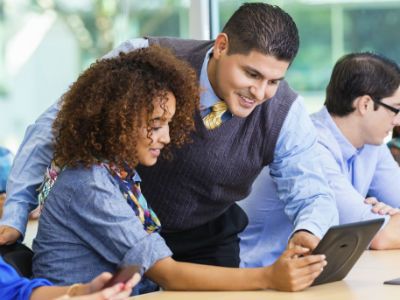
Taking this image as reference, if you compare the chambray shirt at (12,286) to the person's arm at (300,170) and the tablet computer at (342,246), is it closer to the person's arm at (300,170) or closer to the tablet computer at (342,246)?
the tablet computer at (342,246)

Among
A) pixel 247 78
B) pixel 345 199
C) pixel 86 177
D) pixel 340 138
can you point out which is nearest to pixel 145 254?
pixel 86 177

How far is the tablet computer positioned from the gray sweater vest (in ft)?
1.61

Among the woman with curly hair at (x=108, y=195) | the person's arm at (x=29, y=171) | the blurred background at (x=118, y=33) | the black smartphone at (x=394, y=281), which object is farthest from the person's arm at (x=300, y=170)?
the blurred background at (x=118, y=33)

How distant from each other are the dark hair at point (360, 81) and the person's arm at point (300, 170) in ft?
2.02

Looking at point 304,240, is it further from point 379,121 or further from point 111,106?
point 379,121

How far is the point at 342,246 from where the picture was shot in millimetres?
2361

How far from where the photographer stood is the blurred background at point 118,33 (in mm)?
4812

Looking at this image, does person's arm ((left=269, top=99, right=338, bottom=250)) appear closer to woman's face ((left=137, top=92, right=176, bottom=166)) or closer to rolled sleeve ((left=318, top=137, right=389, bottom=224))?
rolled sleeve ((left=318, top=137, right=389, bottom=224))

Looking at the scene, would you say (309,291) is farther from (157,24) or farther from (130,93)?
(157,24)

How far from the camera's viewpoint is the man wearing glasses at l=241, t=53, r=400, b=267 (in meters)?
3.15

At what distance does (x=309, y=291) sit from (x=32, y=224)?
1.94 meters

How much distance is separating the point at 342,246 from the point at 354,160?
1165 mm

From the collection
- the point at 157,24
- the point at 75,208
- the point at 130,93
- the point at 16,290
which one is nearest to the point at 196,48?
the point at 130,93

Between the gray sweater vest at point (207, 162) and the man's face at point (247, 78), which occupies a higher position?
the man's face at point (247, 78)
